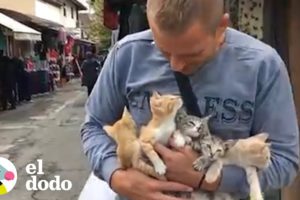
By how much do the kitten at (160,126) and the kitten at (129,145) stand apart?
0.8 inches

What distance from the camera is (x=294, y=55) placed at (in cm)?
455

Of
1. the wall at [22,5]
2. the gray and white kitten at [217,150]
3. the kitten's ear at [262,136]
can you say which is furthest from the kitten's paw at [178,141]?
the wall at [22,5]

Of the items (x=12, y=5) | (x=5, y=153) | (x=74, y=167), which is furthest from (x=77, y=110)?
(x=12, y=5)

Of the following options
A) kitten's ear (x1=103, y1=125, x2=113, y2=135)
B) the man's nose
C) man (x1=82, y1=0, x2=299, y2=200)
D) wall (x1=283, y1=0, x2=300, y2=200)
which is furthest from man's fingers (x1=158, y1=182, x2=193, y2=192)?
wall (x1=283, y1=0, x2=300, y2=200)

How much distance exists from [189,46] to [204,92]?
0.22 meters

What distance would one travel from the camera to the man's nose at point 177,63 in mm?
1882

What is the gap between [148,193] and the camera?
1.93 m

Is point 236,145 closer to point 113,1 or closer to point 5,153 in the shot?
point 113,1

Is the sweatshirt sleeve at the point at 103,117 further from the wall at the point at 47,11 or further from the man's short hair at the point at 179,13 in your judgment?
the wall at the point at 47,11

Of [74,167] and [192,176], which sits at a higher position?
[192,176]

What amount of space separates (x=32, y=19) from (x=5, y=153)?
61.2 ft

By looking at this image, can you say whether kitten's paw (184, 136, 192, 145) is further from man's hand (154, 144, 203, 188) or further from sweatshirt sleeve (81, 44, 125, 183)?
sweatshirt sleeve (81, 44, 125, 183)

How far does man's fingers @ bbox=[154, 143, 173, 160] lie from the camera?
1.89 meters

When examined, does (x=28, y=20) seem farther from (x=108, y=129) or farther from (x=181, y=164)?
(x=181, y=164)
